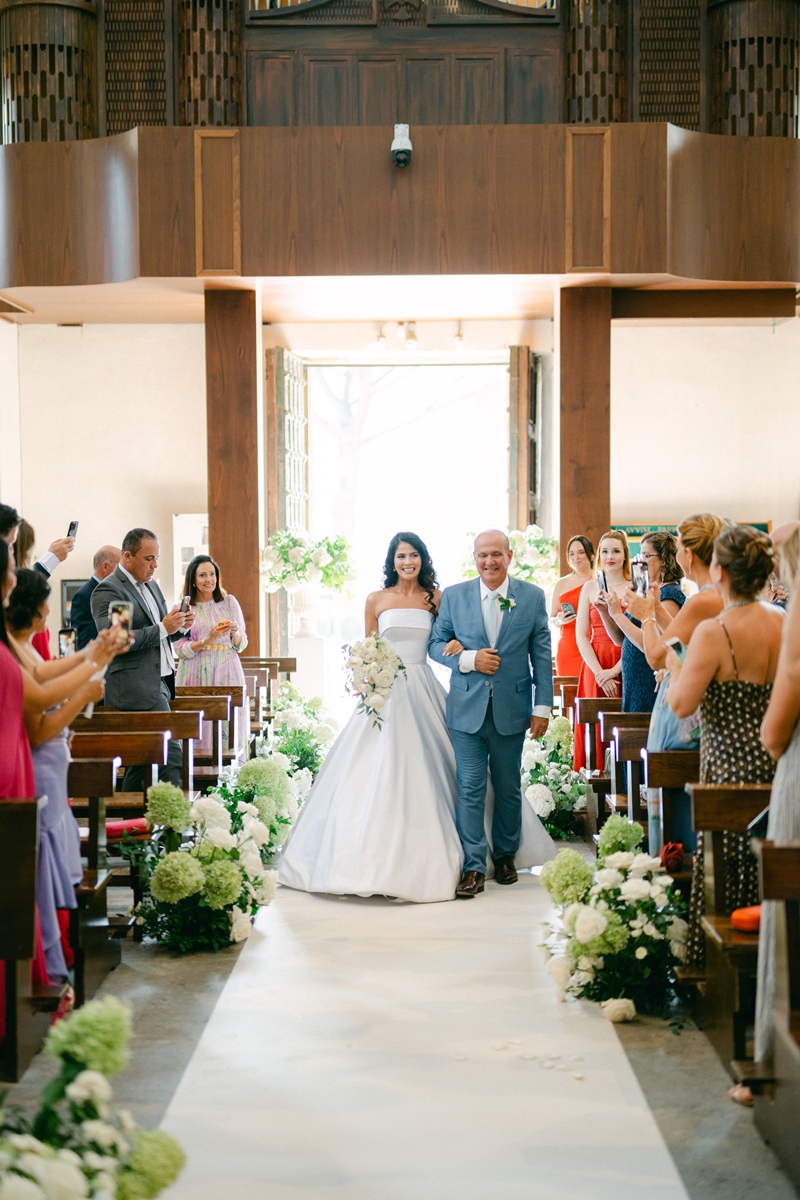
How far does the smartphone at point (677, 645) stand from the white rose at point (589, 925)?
966 millimetres

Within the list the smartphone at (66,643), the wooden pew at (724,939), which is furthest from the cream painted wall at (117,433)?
the wooden pew at (724,939)

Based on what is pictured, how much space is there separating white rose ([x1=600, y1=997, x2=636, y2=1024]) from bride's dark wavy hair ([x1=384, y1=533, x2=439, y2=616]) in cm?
274

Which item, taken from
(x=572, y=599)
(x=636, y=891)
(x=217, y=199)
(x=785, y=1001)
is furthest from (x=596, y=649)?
(x=785, y=1001)

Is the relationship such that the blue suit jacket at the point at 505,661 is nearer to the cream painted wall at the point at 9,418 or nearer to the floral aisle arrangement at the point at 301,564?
the floral aisle arrangement at the point at 301,564

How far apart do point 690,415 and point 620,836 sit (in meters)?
7.89

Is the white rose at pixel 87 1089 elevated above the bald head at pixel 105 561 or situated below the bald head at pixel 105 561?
below

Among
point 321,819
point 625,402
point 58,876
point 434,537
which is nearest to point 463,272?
point 625,402

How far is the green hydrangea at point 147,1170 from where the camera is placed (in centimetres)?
225

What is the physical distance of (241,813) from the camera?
6.17 metres

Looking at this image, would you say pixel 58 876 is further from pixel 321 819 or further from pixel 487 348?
pixel 487 348

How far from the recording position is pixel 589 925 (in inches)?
175

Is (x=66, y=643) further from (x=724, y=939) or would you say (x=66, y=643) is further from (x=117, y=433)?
(x=117, y=433)

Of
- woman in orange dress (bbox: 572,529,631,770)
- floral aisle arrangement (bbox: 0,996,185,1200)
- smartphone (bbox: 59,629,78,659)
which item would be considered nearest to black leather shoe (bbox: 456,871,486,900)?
woman in orange dress (bbox: 572,529,631,770)

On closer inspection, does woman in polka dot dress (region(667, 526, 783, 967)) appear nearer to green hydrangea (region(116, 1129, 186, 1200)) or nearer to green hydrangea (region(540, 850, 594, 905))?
green hydrangea (region(540, 850, 594, 905))
